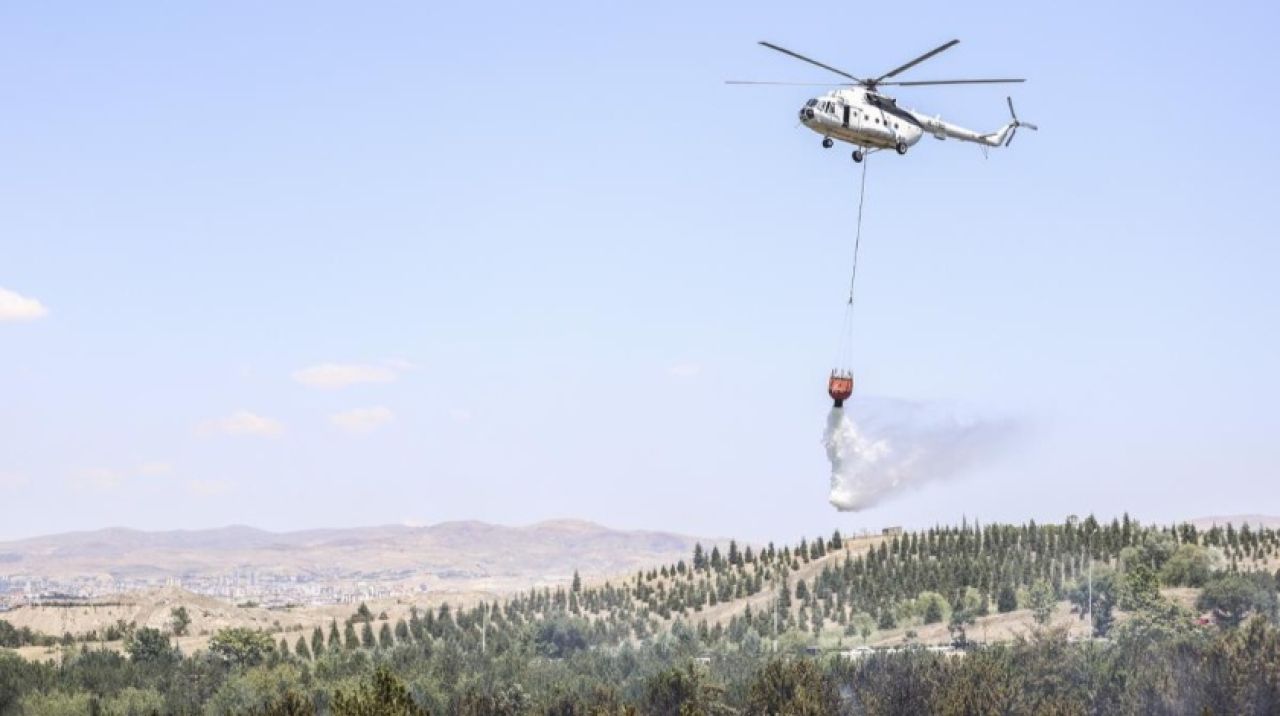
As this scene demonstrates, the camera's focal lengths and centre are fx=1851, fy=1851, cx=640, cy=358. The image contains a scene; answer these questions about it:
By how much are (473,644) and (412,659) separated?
22.9 meters

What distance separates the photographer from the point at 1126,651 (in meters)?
143

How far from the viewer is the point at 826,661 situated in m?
148

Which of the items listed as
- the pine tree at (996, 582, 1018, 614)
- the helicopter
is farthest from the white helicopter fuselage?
the pine tree at (996, 582, 1018, 614)

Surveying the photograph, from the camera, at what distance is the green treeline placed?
119 meters

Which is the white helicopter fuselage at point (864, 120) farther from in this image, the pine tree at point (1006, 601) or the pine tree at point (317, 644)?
the pine tree at point (317, 644)

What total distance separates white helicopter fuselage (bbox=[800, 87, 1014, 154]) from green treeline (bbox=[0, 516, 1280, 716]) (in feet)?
110

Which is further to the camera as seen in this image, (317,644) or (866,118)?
(317,644)

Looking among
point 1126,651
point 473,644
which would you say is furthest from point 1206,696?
point 473,644

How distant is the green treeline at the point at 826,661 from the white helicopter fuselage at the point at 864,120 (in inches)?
1318

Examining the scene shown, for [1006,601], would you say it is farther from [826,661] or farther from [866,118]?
[866,118]

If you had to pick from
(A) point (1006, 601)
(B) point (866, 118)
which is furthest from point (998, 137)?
(A) point (1006, 601)

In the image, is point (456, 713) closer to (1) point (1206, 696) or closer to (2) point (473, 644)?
(1) point (1206, 696)

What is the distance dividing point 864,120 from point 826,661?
234 ft

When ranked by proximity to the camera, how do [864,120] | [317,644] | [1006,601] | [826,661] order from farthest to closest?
1. [317,644]
2. [1006,601]
3. [826,661]
4. [864,120]
